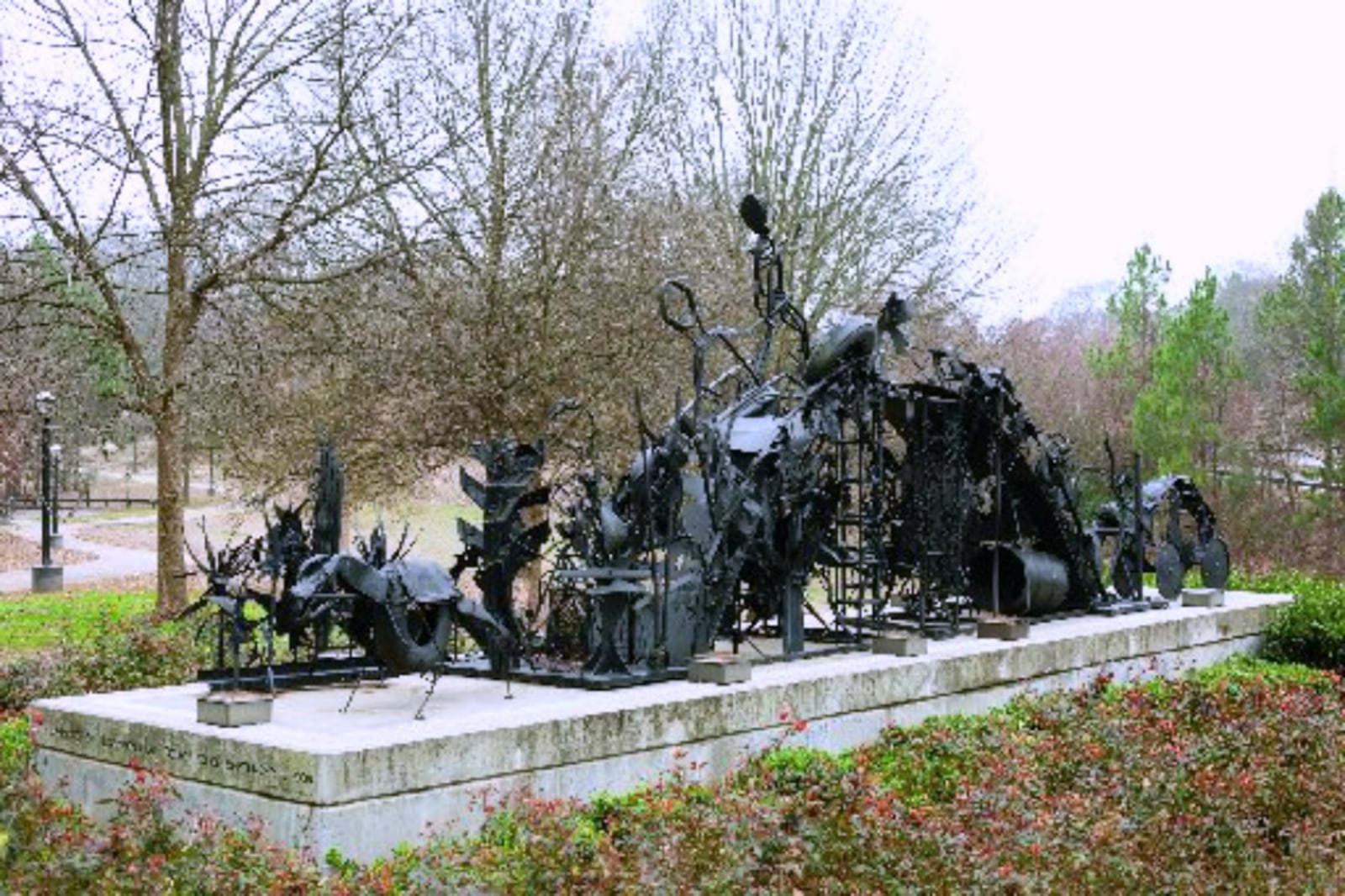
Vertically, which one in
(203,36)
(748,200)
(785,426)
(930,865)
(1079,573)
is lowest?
(930,865)

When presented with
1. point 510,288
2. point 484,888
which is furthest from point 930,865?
point 510,288

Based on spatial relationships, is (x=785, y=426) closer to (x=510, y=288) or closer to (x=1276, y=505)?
(x=510, y=288)

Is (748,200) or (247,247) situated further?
(247,247)

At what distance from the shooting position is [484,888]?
6602mm

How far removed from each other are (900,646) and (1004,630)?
1.41 m

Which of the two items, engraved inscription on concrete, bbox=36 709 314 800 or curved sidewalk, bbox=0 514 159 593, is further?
curved sidewalk, bbox=0 514 159 593

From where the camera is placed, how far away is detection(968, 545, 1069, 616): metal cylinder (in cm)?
1333

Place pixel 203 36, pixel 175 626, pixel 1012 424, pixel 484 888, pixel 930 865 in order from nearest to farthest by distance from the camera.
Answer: pixel 484 888 < pixel 930 865 < pixel 1012 424 < pixel 175 626 < pixel 203 36

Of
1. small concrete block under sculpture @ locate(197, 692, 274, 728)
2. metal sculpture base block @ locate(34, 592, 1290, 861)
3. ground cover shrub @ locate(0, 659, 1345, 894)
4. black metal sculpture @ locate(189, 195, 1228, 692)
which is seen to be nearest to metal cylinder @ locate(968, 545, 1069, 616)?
black metal sculpture @ locate(189, 195, 1228, 692)

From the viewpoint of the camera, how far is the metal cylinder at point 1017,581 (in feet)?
43.7

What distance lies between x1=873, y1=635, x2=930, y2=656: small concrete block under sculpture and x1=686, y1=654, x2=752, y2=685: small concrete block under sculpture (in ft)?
5.81

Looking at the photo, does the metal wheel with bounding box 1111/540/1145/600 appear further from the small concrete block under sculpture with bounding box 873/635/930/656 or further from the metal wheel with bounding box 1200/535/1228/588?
the small concrete block under sculpture with bounding box 873/635/930/656

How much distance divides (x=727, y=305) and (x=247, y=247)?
21.0ft

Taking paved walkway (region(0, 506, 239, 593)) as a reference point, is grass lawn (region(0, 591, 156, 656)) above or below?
below
